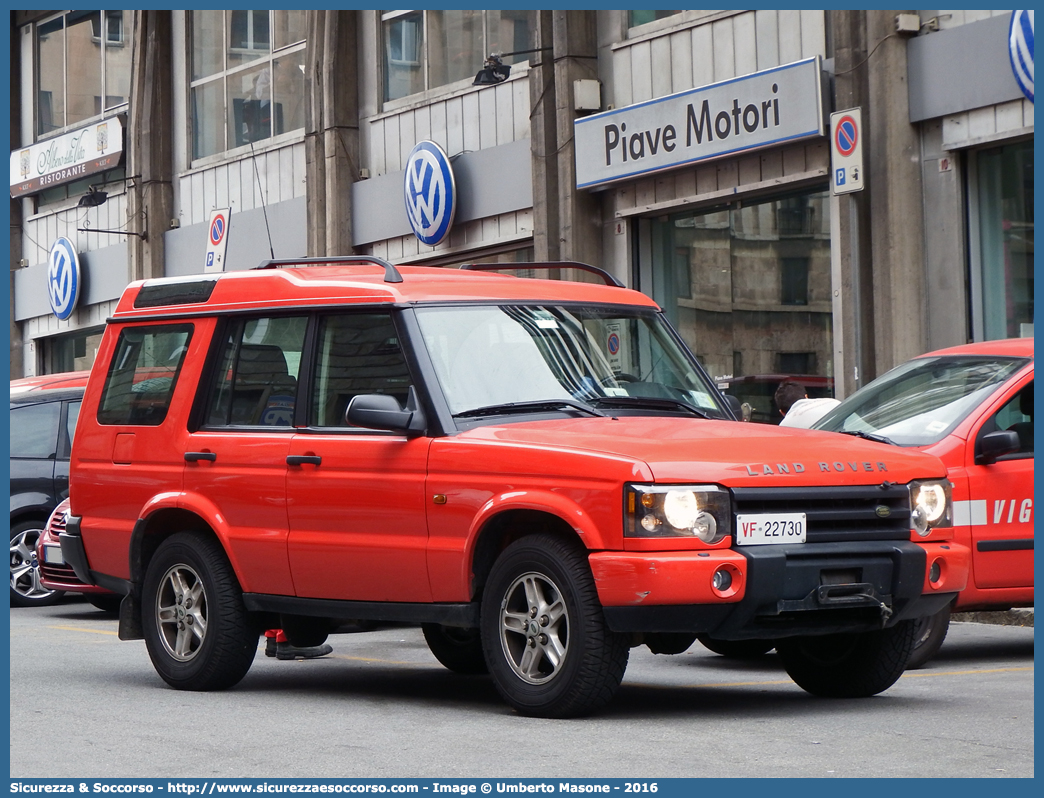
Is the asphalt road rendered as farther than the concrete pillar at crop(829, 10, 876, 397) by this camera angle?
No

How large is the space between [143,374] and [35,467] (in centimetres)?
672

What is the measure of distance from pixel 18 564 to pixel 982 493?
29.6 feet

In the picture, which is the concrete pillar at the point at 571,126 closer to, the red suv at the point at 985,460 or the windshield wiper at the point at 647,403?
the red suv at the point at 985,460

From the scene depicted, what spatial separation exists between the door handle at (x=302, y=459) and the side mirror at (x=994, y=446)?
3.55m

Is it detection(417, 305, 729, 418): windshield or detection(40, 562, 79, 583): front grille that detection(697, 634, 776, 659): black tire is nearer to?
detection(417, 305, 729, 418): windshield

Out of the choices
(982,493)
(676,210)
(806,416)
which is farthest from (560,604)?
(676,210)

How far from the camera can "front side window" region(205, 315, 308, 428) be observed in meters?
8.70

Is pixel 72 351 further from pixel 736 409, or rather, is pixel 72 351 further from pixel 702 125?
pixel 736 409

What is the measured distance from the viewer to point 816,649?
8.29m

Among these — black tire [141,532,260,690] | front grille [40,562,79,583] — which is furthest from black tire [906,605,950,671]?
front grille [40,562,79,583]

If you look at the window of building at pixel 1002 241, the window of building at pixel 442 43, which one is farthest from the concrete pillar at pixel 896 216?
the window of building at pixel 442 43

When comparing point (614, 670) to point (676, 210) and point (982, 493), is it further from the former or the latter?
point (676, 210)

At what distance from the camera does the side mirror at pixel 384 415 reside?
7.78 metres

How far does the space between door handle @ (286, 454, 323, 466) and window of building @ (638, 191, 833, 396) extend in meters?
9.83
